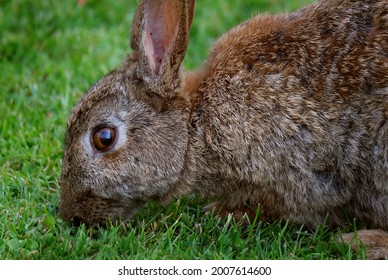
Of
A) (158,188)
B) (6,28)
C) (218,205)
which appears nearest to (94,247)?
(158,188)

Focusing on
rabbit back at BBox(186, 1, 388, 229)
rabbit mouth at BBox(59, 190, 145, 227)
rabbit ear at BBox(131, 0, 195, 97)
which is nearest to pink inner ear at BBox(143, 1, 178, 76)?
rabbit ear at BBox(131, 0, 195, 97)

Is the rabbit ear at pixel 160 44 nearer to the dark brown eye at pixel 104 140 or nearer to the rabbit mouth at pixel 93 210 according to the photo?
the dark brown eye at pixel 104 140

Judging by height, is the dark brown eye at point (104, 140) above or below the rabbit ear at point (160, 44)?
below

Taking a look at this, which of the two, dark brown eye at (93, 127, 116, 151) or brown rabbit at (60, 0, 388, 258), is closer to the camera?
brown rabbit at (60, 0, 388, 258)

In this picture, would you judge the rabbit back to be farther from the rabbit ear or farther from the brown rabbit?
the rabbit ear

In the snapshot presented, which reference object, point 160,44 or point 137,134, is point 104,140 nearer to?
point 137,134

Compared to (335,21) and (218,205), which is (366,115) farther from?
(218,205)

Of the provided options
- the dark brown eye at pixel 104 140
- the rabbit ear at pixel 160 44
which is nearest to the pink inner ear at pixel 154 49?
the rabbit ear at pixel 160 44
